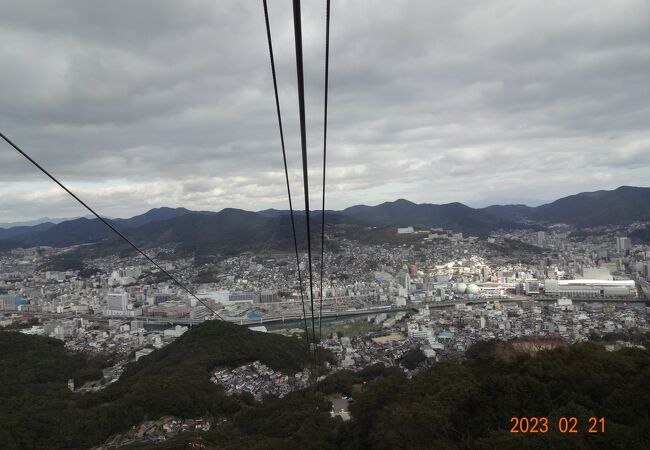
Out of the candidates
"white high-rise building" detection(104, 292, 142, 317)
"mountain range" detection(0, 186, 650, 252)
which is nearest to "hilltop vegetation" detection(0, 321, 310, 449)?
"white high-rise building" detection(104, 292, 142, 317)

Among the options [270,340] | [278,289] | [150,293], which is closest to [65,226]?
[150,293]

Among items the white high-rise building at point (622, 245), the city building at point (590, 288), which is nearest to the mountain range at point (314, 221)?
the white high-rise building at point (622, 245)

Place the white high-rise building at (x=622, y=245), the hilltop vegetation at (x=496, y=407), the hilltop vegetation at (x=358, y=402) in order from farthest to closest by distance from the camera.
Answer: the white high-rise building at (x=622, y=245), the hilltop vegetation at (x=358, y=402), the hilltop vegetation at (x=496, y=407)

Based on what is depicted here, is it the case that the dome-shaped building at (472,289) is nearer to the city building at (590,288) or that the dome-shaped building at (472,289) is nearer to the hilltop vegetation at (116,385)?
the city building at (590,288)

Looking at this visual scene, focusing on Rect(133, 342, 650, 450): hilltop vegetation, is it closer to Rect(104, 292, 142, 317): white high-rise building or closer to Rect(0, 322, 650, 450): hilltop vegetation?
Rect(0, 322, 650, 450): hilltop vegetation

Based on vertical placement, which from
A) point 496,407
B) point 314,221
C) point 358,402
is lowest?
point 358,402

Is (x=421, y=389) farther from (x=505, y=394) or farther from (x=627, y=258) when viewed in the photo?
(x=627, y=258)

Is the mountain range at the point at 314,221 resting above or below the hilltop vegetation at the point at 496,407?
above

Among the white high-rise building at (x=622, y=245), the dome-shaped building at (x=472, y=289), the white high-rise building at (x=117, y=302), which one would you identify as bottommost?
the dome-shaped building at (x=472, y=289)

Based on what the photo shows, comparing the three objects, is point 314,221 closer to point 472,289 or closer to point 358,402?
point 472,289

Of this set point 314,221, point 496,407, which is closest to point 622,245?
point 314,221
